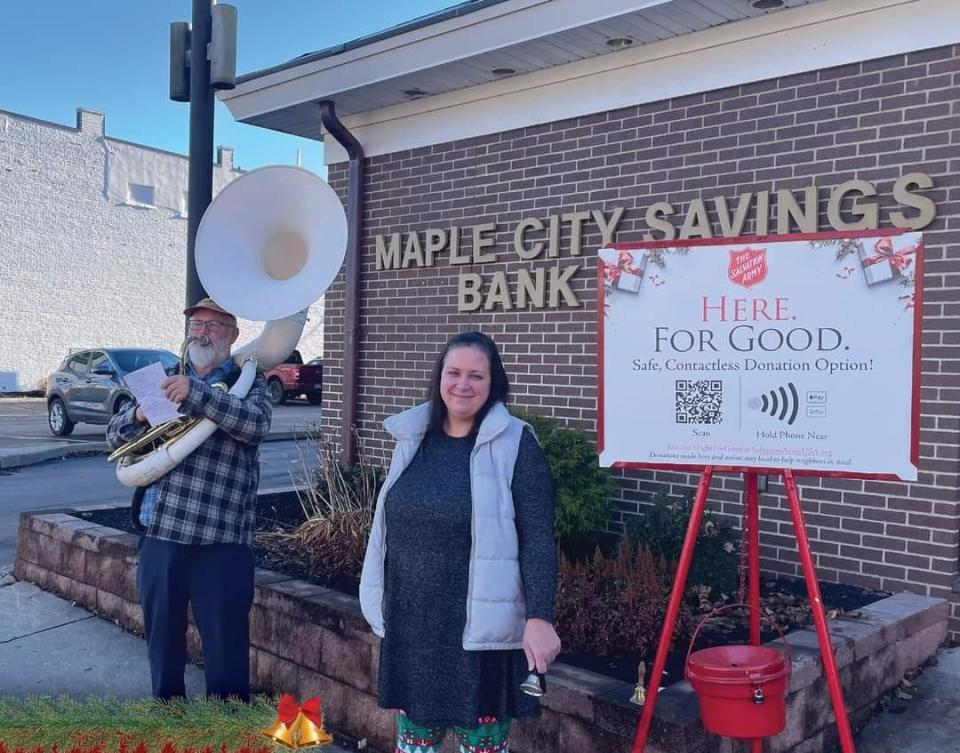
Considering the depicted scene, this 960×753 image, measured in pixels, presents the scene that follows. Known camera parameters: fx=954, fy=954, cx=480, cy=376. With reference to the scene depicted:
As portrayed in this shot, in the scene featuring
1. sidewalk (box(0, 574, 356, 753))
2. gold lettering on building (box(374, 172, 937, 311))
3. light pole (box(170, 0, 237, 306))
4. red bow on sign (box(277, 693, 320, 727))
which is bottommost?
sidewalk (box(0, 574, 356, 753))

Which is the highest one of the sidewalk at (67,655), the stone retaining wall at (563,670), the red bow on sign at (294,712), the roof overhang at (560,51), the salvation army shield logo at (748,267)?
the roof overhang at (560,51)

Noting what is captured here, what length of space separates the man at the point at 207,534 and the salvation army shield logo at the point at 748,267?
5.91ft

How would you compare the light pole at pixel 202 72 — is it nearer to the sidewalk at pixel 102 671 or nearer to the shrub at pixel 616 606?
the sidewalk at pixel 102 671

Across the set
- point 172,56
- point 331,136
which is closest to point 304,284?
point 172,56

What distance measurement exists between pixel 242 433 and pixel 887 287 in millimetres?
2312

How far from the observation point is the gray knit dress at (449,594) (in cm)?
264

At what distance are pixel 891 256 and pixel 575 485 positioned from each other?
8.22ft

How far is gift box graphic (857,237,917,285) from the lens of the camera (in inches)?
118

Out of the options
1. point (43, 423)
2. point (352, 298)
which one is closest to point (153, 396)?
point (352, 298)

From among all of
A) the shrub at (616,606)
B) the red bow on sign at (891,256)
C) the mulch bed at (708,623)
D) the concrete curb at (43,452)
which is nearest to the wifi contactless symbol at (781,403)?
the red bow on sign at (891,256)

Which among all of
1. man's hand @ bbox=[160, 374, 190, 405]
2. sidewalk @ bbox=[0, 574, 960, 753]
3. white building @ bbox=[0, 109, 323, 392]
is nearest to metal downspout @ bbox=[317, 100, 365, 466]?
sidewalk @ bbox=[0, 574, 960, 753]

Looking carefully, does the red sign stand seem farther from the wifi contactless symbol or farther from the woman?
the woman

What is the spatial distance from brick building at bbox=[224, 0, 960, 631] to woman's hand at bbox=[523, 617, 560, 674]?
325 centimetres

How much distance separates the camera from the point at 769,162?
5605 millimetres
